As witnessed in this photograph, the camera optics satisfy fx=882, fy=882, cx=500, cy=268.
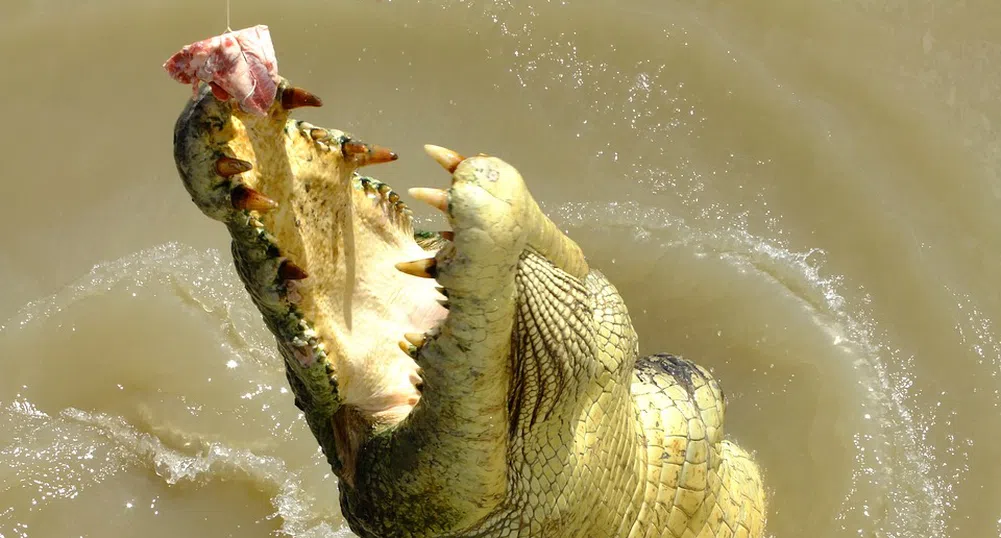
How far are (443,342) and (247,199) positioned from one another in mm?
454

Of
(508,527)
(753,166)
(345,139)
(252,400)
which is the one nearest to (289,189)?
(345,139)

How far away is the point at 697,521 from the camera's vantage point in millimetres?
2615

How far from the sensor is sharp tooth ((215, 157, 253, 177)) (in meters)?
1.56

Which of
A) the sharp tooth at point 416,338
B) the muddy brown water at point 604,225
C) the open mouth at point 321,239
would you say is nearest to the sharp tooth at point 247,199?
the open mouth at point 321,239

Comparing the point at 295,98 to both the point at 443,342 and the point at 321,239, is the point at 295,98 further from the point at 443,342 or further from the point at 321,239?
the point at 443,342

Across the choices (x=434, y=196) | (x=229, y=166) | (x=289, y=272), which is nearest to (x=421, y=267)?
(x=434, y=196)

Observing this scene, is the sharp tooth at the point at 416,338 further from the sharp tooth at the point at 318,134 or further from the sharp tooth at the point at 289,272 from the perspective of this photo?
the sharp tooth at the point at 318,134

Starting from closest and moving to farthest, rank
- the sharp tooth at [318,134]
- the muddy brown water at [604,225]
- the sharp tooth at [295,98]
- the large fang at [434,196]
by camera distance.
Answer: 1. the large fang at [434,196]
2. the sharp tooth at [295,98]
3. the sharp tooth at [318,134]
4. the muddy brown water at [604,225]

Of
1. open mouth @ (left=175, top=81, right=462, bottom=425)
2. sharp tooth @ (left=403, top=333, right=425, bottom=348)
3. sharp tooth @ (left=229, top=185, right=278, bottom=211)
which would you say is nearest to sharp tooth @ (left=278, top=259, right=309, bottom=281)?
open mouth @ (left=175, top=81, right=462, bottom=425)

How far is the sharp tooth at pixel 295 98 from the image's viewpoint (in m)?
1.68

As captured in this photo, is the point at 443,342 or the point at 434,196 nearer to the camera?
the point at 434,196

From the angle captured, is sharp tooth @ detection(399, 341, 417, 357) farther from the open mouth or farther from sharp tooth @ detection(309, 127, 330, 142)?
sharp tooth @ detection(309, 127, 330, 142)

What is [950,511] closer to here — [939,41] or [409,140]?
[939,41]

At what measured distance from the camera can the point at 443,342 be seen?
171 cm
